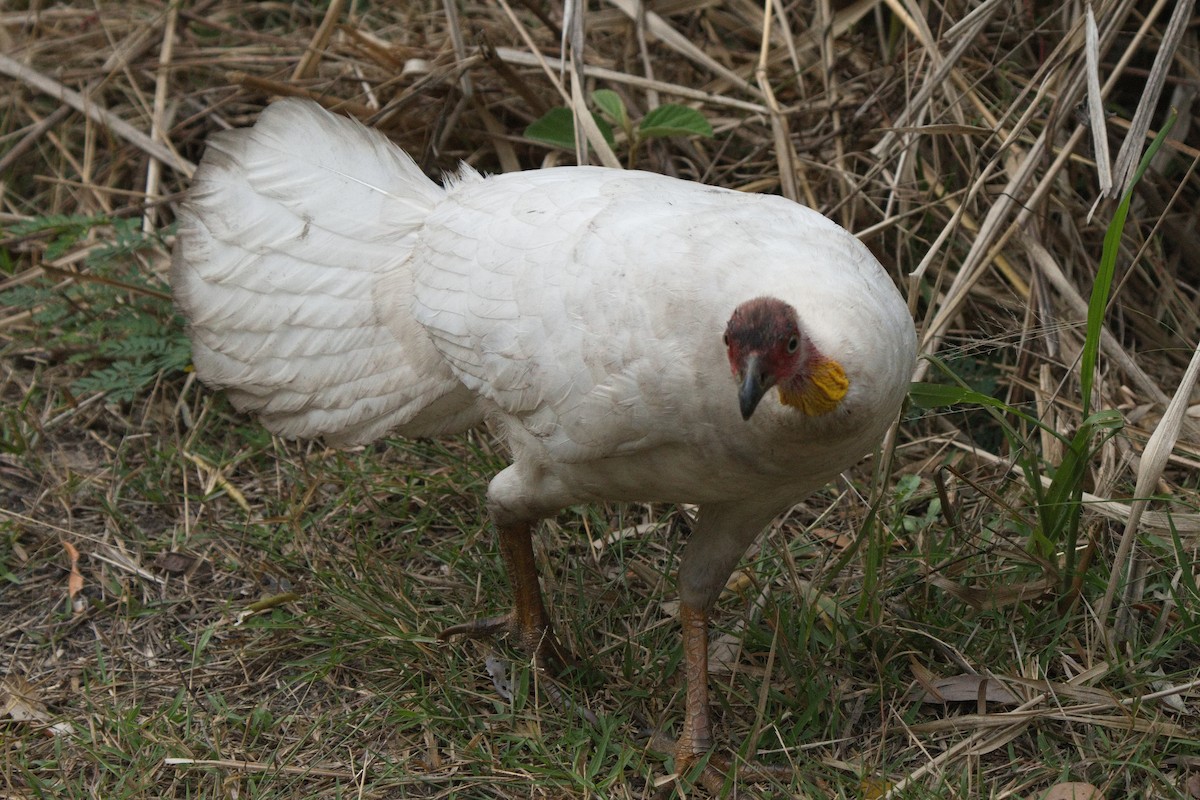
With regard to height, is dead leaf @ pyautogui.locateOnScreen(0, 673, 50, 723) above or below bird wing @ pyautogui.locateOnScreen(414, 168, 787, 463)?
below

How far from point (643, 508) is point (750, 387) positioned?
1.46m

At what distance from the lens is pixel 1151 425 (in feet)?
10.7

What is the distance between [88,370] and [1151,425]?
3140 millimetres

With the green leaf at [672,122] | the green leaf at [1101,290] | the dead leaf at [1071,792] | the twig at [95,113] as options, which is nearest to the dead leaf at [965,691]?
the dead leaf at [1071,792]

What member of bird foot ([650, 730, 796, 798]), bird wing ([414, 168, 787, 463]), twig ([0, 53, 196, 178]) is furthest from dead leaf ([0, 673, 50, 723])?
twig ([0, 53, 196, 178])

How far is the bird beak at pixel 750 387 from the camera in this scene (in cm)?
205

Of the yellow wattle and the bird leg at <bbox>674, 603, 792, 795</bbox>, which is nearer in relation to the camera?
the yellow wattle

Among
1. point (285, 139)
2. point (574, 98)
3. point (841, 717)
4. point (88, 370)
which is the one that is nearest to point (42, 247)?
point (88, 370)

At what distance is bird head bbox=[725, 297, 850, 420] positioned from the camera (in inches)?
81.4

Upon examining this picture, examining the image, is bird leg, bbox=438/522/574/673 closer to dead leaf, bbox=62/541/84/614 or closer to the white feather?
the white feather

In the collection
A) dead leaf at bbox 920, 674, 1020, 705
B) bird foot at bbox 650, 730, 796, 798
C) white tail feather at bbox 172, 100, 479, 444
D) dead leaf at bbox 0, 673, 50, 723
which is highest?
white tail feather at bbox 172, 100, 479, 444

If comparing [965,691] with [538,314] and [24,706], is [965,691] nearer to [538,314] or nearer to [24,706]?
[538,314]

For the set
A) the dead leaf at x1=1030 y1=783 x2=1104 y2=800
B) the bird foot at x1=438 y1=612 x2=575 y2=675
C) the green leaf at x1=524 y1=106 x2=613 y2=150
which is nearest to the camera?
the dead leaf at x1=1030 y1=783 x2=1104 y2=800

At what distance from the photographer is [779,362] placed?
209 cm
